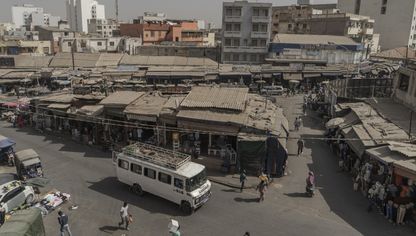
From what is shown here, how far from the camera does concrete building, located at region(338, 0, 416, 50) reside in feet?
284

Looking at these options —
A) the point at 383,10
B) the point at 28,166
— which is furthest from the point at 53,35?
the point at 383,10

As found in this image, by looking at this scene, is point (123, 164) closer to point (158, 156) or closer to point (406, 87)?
point (158, 156)

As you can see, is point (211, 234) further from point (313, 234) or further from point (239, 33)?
point (239, 33)

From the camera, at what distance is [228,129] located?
79.6ft

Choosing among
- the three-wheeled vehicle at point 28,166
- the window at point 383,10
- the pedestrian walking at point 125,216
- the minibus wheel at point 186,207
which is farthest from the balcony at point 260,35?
the pedestrian walking at point 125,216

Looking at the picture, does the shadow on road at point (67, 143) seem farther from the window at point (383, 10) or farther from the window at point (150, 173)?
the window at point (383, 10)

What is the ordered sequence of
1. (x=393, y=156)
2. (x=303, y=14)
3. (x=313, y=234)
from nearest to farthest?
1. (x=313, y=234)
2. (x=393, y=156)
3. (x=303, y=14)

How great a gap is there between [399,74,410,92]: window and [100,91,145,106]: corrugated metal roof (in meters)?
22.2

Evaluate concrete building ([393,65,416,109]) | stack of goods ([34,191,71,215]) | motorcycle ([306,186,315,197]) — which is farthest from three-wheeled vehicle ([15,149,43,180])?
concrete building ([393,65,416,109])

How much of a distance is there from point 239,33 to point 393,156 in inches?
1929

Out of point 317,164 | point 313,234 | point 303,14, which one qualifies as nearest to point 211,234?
point 313,234

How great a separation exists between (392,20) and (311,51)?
45.6 m

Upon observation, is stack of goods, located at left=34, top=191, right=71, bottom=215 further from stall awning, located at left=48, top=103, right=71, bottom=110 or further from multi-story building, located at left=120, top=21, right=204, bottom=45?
multi-story building, located at left=120, top=21, right=204, bottom=45

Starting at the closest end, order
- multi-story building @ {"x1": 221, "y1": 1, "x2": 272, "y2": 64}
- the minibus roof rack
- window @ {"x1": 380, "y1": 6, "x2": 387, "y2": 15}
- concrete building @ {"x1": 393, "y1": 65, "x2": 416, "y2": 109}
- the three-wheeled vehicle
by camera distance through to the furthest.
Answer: the minibus roof rack → the three-wheeled vehicle → concrete building @ {"x1": 393, "y1": 65, "x2": 416, "y2": 109} → multi-story building @ {"x1": 221, "y1": 1, "x2": 272, "y2": 64} → window @ {"x1": 380, "y1": 6, "x2": 387, "y2": 15}
